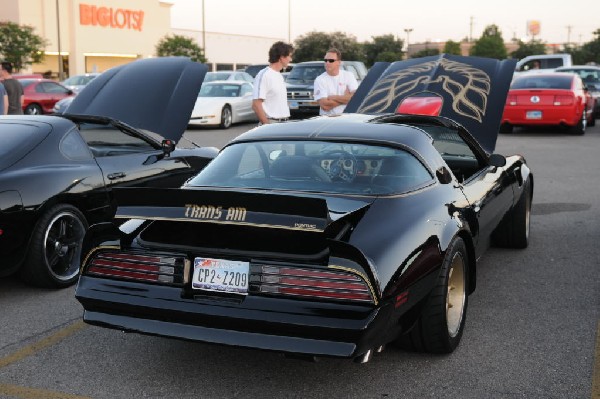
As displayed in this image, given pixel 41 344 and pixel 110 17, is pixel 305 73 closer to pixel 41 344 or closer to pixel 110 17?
pixel 41 344

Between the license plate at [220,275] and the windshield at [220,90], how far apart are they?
58.8 feet

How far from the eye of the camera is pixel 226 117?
67.1ft

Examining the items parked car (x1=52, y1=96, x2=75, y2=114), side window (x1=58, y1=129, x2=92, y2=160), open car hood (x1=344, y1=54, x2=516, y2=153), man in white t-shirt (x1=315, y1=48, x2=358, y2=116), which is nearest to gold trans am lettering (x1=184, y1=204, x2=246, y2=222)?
side window (x1=58, y1=129, x2=92, y2=160)

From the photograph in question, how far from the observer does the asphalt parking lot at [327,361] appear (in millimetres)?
3779

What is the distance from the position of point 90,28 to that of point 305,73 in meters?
42.2

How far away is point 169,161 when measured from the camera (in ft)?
23.2

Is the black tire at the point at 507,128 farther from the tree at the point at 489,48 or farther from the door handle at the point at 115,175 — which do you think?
the tree at the point at 489,48

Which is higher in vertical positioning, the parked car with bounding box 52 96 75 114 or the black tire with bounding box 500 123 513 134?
the parked car with bounding box 52 96 75 114

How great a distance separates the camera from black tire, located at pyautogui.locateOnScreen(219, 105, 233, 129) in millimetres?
20312

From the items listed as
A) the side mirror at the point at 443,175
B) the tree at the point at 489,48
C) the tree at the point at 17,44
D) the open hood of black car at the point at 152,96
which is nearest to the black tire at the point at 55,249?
the open hood of black car at the point at 152,96

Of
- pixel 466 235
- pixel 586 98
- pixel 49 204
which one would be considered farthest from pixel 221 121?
pixel 466 235

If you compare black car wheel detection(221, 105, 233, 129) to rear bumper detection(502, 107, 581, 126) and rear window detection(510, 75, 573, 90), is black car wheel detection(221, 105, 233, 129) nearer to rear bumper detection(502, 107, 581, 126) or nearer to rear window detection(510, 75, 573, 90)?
rear bumper detection(502, 107, 581, 126)

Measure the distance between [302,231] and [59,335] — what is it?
1978mm

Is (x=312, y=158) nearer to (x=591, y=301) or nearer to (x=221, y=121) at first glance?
(x=591, y=301)
